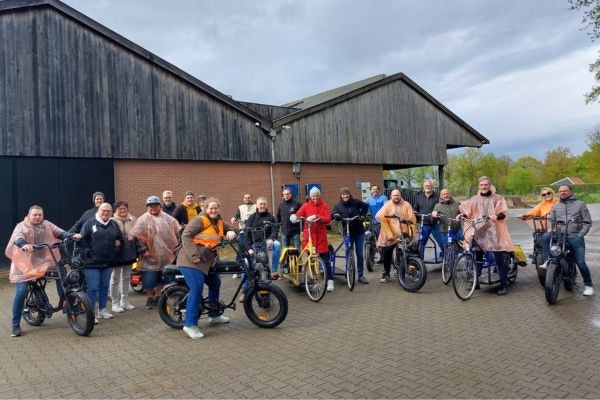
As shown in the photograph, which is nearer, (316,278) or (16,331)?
(16,331)

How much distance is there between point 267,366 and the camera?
14.5 ft

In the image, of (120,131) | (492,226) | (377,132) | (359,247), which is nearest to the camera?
(492,226)

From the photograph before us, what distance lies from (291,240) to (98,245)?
335cm

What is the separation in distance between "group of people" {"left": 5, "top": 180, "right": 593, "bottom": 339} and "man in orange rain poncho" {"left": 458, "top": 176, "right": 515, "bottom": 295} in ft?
0.05

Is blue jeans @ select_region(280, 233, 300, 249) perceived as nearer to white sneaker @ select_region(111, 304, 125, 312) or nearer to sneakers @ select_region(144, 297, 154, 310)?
sneakers @ select_region(144, 297, 154, 310)

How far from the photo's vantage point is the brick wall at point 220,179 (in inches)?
576

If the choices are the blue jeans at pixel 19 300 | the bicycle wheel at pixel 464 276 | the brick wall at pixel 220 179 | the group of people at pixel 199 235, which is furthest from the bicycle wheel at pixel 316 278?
the brick wall at pixel 220 179

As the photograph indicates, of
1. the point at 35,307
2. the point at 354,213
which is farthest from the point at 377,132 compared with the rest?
the point at 35,307

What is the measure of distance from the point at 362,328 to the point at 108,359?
288 centimetres

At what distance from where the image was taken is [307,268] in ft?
23.8

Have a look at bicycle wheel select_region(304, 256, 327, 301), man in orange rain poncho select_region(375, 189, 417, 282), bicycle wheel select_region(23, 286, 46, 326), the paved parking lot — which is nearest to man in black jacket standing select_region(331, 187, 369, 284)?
man in orange rain poncho select_region(375, 189, 417, 282)

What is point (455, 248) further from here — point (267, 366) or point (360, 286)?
point (267, 366)

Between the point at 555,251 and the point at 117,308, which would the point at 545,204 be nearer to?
the point at 555,251

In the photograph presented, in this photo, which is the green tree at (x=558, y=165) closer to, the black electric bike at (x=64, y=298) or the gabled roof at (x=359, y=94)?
the gabled roof at (x=359, y=94)
